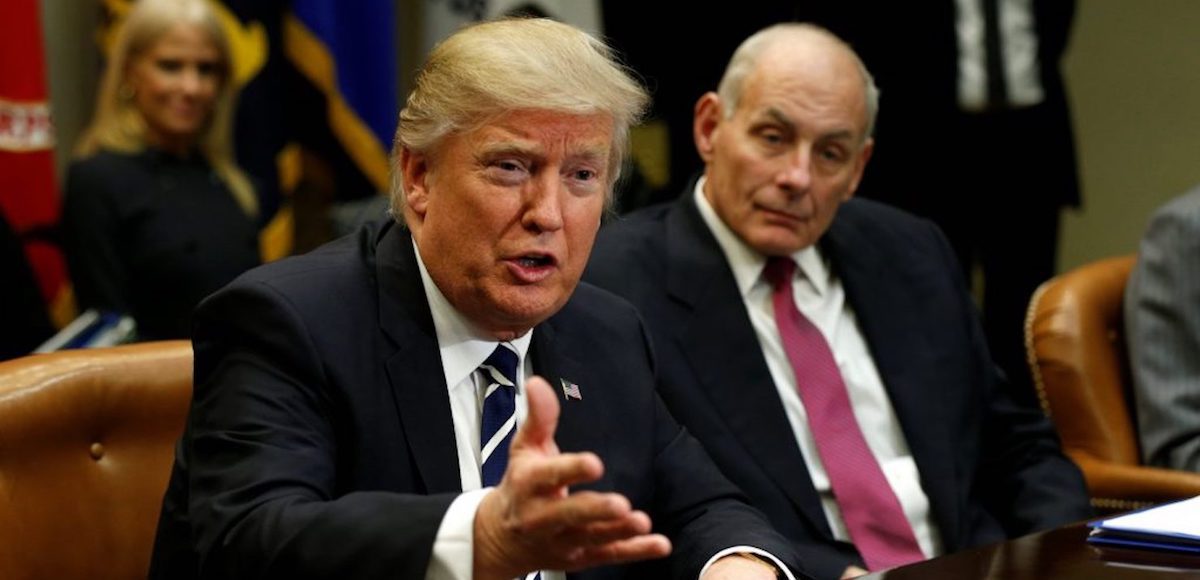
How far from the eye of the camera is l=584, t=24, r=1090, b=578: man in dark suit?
293 centimetres

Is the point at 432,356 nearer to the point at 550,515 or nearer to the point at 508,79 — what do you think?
the point at 508,79

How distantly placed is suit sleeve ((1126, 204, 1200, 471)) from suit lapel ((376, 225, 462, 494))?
5.39ft

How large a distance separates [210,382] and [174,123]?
2771 millimetres

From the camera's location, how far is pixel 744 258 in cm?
312

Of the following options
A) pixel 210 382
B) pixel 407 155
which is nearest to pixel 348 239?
pixel 407 155

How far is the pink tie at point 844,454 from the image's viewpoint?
9.59 feet

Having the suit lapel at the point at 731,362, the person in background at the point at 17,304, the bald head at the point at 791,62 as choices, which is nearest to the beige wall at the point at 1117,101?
the person in background at the point at 17,304

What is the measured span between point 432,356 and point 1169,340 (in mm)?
1689

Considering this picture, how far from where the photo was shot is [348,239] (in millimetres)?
2311

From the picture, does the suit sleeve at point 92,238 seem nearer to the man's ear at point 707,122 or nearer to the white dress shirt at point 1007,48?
the man's ear at point 707,122

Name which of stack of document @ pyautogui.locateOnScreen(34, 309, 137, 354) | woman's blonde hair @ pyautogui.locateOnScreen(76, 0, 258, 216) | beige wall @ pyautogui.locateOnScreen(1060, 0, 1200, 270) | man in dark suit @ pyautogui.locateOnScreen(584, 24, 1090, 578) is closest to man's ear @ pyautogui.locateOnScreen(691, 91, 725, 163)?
man in dark suit @ pyautogui.locateOnScreen(584, 24, 1090, 578)

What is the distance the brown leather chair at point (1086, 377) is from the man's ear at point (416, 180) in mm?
1569

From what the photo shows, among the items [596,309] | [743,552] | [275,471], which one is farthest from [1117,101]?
[275,471]

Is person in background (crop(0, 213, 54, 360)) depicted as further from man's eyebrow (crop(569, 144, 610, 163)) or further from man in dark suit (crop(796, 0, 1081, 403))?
man's eyebrow (crop(569, 144, 610, 163))
